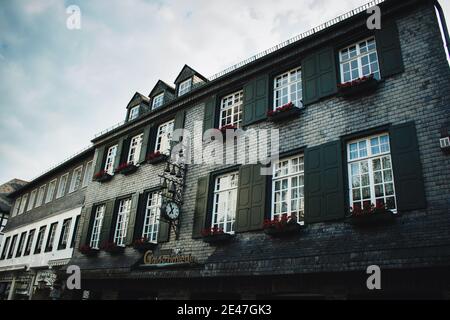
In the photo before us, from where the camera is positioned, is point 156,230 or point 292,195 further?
point 156,230

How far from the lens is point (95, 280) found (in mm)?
13906

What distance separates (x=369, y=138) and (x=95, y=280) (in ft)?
35.2

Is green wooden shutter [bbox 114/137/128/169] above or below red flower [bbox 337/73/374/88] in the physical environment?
above

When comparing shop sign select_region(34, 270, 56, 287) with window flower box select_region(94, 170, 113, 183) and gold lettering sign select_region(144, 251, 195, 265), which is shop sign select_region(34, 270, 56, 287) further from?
gold lettering sign select_region(144, 251, 195, 265)

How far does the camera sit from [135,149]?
53.4ft

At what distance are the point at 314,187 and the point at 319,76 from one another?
3.22 meters

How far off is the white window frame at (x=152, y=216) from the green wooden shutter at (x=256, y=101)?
410cm

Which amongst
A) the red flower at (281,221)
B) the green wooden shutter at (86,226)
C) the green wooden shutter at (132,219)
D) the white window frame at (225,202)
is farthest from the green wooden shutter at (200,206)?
the green wooden shutter at (86,226)

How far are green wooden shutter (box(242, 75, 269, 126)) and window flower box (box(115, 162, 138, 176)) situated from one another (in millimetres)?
5469

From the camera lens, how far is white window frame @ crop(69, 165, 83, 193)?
1973 centimetres

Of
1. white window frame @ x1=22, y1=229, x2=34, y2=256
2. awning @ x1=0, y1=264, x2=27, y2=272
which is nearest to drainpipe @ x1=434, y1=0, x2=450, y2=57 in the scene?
white window frame @ x1=22, y1=229, x2=34, y2=256

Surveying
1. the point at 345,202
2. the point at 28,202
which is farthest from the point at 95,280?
the point at 28,202

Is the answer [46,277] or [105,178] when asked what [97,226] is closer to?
[105,178]
